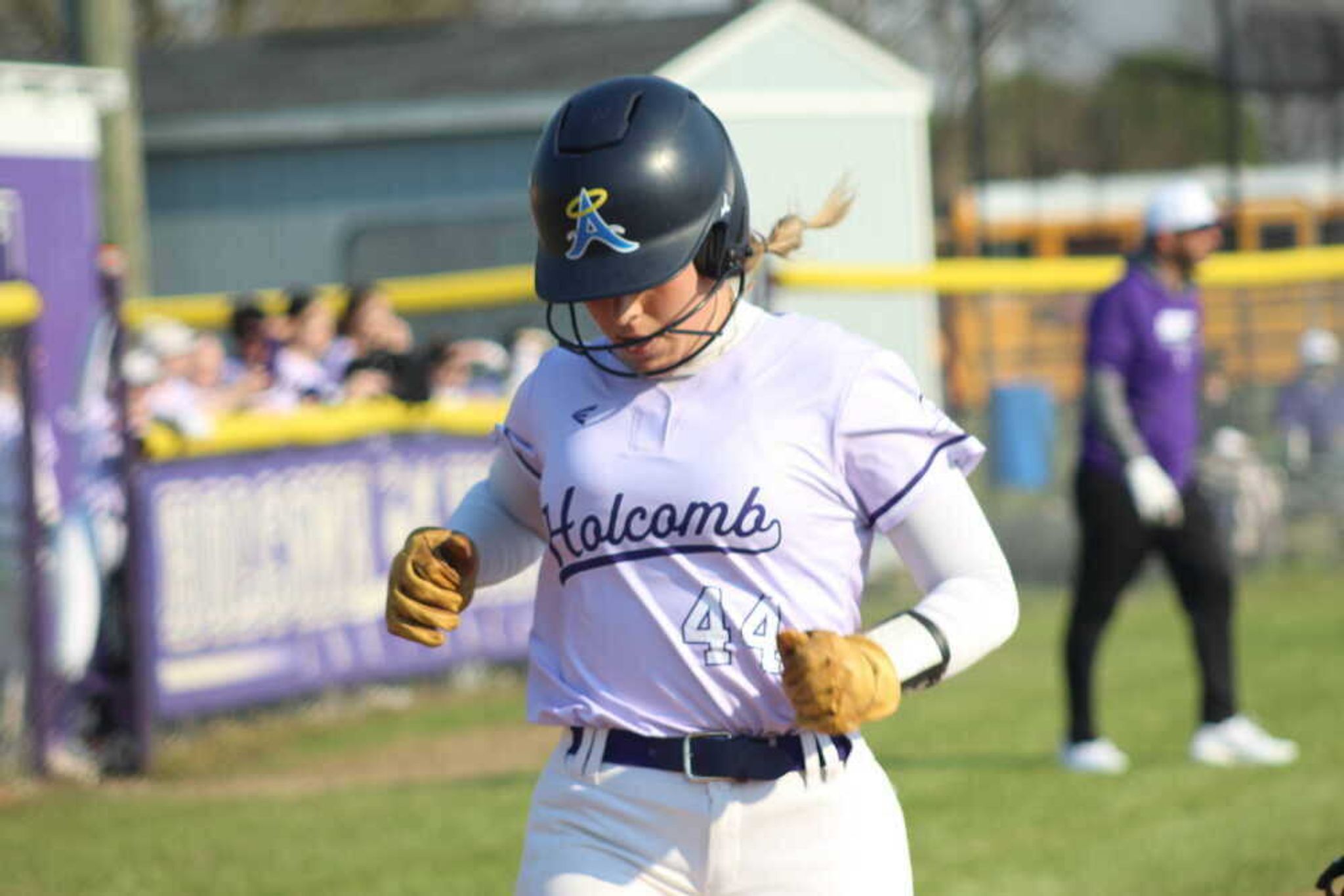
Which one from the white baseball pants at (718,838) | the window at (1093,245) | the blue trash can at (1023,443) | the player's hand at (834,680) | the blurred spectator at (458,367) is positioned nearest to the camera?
the player's hand at (834,680)

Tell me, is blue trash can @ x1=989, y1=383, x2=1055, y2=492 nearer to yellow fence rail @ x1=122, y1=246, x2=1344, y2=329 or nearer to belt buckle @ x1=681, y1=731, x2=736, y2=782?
yellow fence rail @ x1=122, y1=246, x2=1344, y2=329

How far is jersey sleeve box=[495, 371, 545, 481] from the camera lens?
378cm

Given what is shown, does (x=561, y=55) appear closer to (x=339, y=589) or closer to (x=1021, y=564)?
(x=1021, y=564)

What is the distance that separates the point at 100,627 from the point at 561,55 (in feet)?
32.3

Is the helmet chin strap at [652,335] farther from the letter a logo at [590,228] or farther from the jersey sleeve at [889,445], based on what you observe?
the jersey sleeve at [889,445]

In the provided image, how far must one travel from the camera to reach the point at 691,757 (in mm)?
3461

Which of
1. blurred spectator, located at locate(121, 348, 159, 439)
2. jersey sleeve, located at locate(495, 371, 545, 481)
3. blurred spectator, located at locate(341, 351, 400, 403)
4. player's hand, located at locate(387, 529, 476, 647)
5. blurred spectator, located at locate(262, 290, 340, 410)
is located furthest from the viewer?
blurred spectator, located at locate(341, 351, 400, 403)

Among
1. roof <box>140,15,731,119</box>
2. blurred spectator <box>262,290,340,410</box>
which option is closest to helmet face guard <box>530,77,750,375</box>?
blurred spectator <box>262,290,340,410</box>

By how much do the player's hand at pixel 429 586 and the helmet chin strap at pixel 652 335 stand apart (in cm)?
40

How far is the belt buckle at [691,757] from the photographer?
3.46 m

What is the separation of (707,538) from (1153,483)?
528 cm

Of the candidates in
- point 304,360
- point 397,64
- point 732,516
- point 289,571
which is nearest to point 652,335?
point 732,516

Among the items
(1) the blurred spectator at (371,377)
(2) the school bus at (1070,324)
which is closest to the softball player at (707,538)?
(1) the blurred spectator at (371,377)

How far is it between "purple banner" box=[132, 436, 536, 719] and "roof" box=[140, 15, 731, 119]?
18.3 feet
